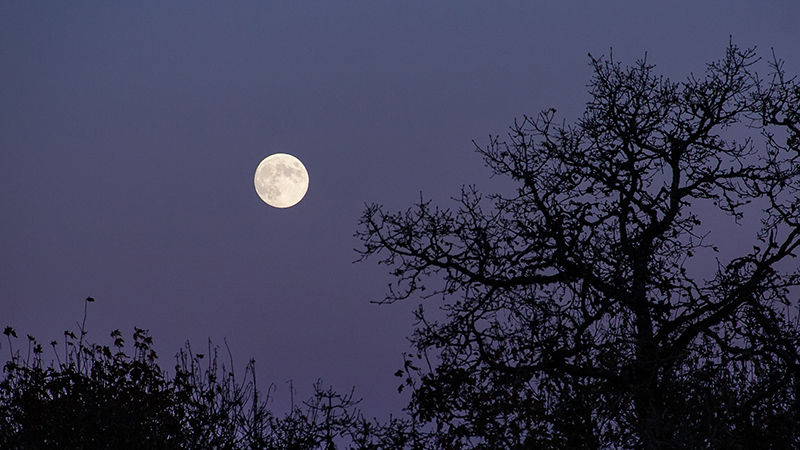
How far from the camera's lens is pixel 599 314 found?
39.1 ft

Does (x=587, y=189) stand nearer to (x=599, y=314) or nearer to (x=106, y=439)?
(x=599, y=314)

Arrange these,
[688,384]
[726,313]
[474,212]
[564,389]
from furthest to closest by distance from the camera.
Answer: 1. [474,212]
2. [726,313]
3. [688,384]
4. [564,389]

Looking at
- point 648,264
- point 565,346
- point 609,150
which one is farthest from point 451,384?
point 609,150

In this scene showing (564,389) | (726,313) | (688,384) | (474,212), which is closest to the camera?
(564,389)

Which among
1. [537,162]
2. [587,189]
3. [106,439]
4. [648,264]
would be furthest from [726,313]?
[106,439]

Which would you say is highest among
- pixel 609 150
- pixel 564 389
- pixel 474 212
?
pixel 609 150

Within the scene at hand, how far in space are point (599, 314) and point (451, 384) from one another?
279 cm

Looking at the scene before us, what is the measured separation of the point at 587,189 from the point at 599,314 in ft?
10.2

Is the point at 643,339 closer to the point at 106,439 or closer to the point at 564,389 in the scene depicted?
the point at 564,389

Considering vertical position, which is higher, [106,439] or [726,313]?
[726,313]

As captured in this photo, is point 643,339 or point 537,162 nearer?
point 643,339

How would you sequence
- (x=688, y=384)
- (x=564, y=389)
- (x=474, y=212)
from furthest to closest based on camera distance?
1. (x=474, y=212)
2. (x=688, y=384)
3. (x=564, y=389)

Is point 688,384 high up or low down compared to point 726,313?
down

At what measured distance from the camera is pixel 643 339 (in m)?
12.1
